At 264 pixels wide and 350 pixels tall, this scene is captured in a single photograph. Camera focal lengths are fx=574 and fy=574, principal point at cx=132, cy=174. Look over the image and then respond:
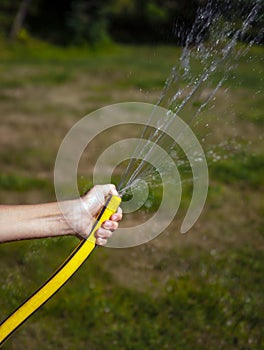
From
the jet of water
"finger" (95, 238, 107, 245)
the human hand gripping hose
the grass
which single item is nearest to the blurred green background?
the grass

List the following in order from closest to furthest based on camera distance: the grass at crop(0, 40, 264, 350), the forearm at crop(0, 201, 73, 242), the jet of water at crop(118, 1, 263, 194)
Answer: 1. the forearm at crop(0, 201, 73, 242)
2. the grass at crop(0, 40, 264, 350)
3. the jet of water at crop(118, 1, 263, 194)

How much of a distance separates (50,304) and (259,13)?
2468 mm

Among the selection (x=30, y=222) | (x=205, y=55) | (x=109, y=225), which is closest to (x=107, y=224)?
(x=109, y=225)

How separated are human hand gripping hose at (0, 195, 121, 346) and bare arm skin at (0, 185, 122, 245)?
8 cm

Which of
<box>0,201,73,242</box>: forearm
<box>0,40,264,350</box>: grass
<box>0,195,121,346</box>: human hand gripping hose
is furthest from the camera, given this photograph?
<box>0,40,264,350</box>: grass

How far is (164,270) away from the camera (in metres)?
3.73

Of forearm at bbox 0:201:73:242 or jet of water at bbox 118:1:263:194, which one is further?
jet of water at bbox 118:1:263:194

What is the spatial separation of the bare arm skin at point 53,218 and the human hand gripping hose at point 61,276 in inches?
3.1

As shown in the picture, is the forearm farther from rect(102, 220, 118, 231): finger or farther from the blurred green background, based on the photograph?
the blurred green background

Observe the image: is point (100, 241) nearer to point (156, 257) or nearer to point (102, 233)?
point (102, 233)

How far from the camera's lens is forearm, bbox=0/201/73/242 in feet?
6.24

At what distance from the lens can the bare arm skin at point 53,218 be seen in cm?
191

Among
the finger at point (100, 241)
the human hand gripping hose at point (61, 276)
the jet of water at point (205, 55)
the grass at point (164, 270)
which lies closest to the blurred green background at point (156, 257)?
the grass at point (164, 270)

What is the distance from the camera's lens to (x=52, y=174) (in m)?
5.46
